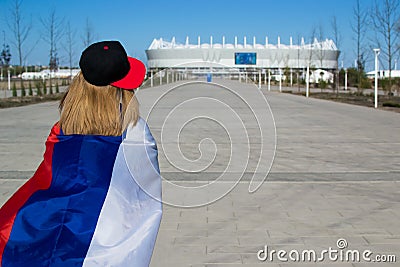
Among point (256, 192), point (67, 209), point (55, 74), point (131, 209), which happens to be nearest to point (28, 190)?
point (67, 209)

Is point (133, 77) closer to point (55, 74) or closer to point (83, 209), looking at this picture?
point (83, 209)

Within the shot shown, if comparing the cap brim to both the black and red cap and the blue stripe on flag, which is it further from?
the blue stripe on flag

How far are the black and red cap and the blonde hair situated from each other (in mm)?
49

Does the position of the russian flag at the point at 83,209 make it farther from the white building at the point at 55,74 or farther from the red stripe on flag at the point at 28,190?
the white building at the point at 55,74

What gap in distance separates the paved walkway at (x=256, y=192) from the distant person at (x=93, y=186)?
17.8 inches

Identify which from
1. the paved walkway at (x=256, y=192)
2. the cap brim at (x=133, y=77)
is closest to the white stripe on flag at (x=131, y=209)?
the cap brim at (x=133, y=77)

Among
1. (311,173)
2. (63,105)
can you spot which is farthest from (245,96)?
(311,173)

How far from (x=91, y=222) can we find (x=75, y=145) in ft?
1.09

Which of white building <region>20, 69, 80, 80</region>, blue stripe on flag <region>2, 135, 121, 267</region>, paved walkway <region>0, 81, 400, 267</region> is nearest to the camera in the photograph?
blue stripe on flag <region>2, 135, 121, 267</region>

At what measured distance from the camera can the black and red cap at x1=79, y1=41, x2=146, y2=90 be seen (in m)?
2.23

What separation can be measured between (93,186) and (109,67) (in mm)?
504

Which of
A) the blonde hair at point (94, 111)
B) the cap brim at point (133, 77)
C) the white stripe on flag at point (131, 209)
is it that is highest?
the cap brim at point (133, 77)

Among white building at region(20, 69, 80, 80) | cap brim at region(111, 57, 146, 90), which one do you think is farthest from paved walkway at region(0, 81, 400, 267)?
white building at region(20, 69, 80, 80)

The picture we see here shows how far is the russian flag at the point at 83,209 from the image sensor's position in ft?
7.29
